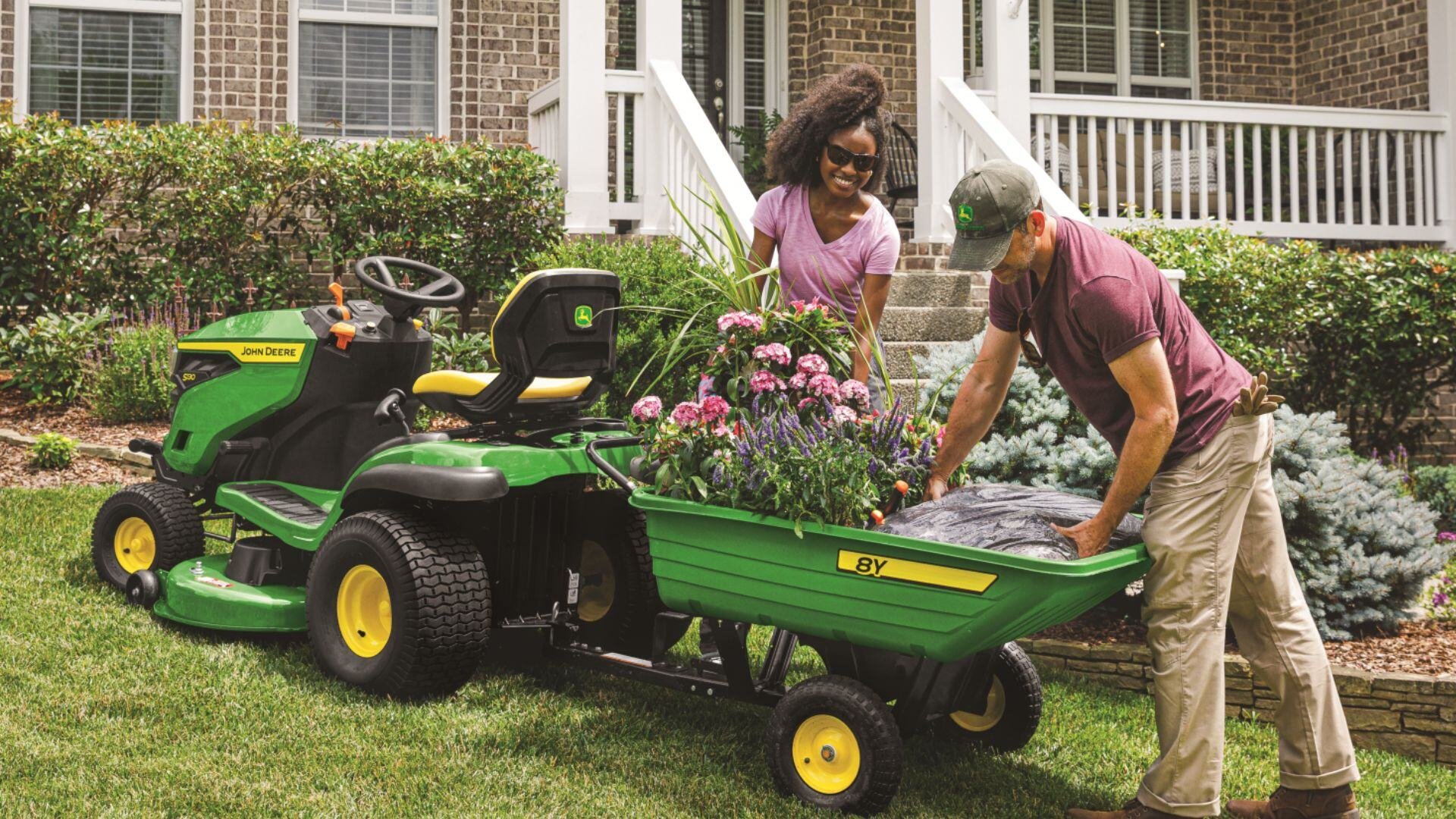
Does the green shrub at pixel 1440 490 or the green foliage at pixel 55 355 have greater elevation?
the green foliage at pixel 55 355

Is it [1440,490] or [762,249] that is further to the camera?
[1440,490]

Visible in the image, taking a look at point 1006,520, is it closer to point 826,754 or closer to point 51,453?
point 826,754

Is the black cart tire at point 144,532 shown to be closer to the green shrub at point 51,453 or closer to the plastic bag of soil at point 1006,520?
the green shrub at point 51,453

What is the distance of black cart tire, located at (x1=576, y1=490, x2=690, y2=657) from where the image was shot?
481 centimetres

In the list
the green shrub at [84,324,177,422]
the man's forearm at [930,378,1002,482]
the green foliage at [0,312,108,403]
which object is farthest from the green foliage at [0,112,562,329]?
the man's forearm at [930,378,1002,482]

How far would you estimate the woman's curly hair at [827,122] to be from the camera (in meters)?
4.77

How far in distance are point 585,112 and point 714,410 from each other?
19.0 ft

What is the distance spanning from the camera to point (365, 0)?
11.3 meters

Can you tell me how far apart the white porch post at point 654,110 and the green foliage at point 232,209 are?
648 mm

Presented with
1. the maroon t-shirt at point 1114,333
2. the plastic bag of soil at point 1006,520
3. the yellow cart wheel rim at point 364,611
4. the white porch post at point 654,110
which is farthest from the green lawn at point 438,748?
the white porch post at point 654,110

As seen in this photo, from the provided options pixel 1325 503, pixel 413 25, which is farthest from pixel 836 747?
pixel 413 25

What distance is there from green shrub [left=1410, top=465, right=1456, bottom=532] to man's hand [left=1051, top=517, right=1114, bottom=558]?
5.39 m

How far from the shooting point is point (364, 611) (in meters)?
4.54

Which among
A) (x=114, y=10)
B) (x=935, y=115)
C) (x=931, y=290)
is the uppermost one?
(x=114, y=10)
